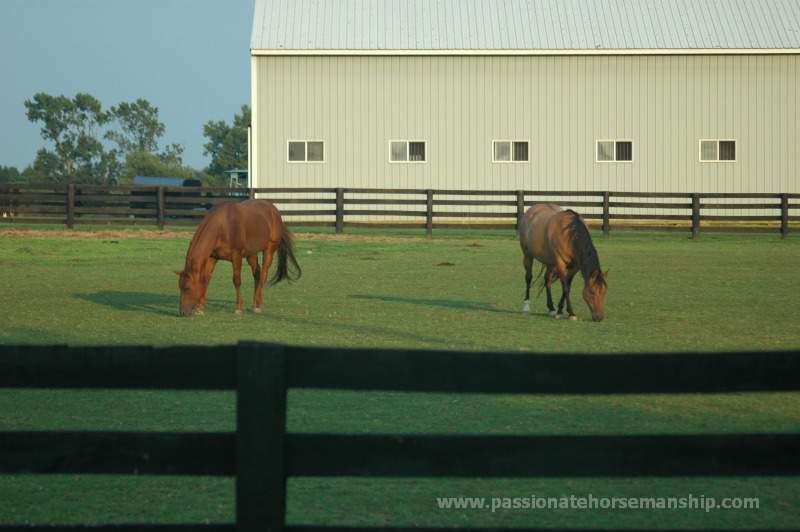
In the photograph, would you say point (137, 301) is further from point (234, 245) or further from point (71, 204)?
point (71, 204)

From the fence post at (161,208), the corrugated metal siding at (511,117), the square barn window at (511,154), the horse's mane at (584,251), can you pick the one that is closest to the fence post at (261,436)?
the horse's mane at (584,251)

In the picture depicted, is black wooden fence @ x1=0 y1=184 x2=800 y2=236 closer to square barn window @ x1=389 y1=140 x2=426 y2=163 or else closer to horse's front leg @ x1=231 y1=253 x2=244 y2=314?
square barn window @ x1=389 y1=140 x2=426 y2=163

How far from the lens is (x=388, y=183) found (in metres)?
37.2

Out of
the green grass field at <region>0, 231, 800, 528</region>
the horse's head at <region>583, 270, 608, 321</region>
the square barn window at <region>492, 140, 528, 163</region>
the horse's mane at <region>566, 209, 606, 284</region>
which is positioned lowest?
the green grass field at <region>0, 231, 800, 528</region>

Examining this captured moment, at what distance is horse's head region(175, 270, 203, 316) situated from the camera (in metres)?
13.3

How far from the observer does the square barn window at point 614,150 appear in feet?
122

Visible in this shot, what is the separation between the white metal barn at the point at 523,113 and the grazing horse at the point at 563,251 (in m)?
22.1

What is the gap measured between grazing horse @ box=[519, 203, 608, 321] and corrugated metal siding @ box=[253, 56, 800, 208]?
22.1 m

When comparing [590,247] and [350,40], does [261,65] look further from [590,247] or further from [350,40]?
[590,247]

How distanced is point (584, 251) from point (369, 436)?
945 centimetres

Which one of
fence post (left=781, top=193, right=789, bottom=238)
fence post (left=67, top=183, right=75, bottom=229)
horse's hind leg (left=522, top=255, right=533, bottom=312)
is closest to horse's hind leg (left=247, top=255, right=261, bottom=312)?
horse's hind leg (left=522, top=255, right=533, bottom=312)

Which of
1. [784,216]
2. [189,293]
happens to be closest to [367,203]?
[784,216]

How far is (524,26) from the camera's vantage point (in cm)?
3831

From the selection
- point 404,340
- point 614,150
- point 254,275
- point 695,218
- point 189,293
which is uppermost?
point 614,150
